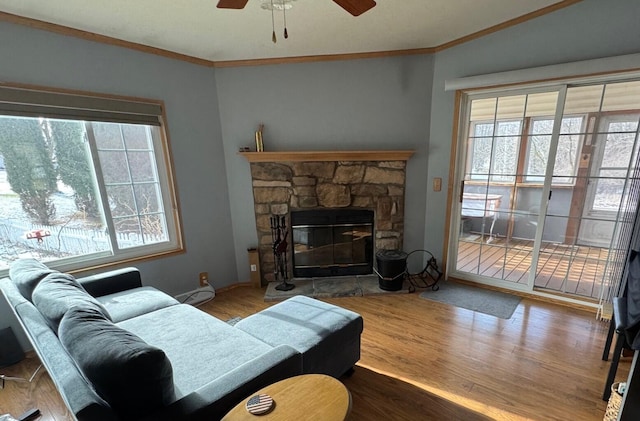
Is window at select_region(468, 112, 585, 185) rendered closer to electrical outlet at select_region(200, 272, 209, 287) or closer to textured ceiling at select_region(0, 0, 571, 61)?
textured ceiling at select_region(0, 0, 571, 61)

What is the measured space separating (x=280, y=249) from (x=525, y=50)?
3.05 meters

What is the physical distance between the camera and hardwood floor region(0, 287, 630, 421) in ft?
5.53

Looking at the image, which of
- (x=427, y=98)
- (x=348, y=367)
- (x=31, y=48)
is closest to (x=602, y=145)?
(x=427, y=98)

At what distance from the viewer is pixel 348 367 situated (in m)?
1.88

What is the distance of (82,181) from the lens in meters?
2.51

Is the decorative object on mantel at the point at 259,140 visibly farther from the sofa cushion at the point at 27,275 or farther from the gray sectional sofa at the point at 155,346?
the sofa cushion at the point at 27,275

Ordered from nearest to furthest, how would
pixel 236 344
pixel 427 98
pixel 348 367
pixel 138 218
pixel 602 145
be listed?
pixel 236 344
pixel 348 367
pixel 602 145
pixel 138 218
pixel 427 98

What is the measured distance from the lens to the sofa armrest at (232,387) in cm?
104

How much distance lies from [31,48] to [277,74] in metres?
1.99

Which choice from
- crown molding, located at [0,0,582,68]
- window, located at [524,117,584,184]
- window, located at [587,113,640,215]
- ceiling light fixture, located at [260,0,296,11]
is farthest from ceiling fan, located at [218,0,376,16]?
window, located at [587,113,640,215]

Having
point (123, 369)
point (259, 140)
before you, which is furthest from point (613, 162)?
point (123, 369)

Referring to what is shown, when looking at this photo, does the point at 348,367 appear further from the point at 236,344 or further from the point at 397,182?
the point at 397,182

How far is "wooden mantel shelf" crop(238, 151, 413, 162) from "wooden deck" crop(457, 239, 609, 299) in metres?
1.30

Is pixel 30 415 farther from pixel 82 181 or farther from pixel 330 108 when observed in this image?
pixel 330 108
